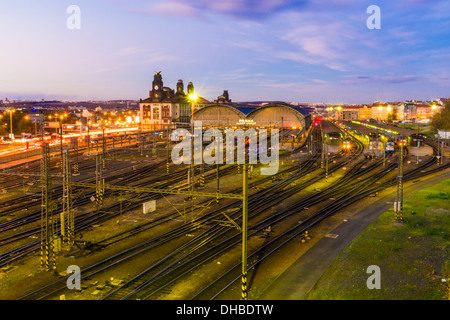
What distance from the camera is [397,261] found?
17781 mm

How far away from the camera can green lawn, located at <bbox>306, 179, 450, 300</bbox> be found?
14.6m

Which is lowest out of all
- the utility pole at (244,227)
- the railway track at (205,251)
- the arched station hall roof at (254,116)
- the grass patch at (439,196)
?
the railway track at (205,251)

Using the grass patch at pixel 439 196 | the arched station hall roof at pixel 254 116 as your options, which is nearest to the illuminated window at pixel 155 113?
the arched station hall roof at pixel 254 116

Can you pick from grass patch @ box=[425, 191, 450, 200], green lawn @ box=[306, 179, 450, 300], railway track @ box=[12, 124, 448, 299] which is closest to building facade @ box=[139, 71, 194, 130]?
railway track @ box=[12, 124, 448, 299]

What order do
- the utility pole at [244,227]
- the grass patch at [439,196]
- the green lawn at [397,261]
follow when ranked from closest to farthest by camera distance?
1. the utility pole at [244,227]
2. the green lawn at [397,261]
3. the grass patch at [439,196]

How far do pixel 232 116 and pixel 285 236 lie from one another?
74.8 meters

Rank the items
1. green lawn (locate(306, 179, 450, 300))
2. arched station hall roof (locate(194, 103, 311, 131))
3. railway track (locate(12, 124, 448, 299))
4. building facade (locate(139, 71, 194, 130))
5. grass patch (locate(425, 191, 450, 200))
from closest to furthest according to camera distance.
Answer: green lawn (locate(306, 179, 450, 300)) < railway track (locate(12, 124, 448, 299)) < grass patch (locate(425, 191, 450, 200)) < arched station hall roof (locate(194, 103, 311, 131)) < building facade (locate(139, 71, 194, 130))

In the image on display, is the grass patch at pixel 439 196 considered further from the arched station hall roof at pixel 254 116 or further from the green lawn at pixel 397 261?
the arched station hall roof at pixel 254 116

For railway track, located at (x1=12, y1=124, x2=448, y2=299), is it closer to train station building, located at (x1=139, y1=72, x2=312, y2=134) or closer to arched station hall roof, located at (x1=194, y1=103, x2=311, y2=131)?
train station building, located at (x1=139, y1=72, x2=312, y2=134)

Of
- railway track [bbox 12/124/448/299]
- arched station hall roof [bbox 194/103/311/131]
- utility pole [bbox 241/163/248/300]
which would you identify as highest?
arched station hall roof [bbox 194/103/311/131]

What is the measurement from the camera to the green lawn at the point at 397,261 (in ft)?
47.9

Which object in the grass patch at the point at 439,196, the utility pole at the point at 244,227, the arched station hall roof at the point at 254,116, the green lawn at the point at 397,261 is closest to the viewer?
the utility pole at the point at 244,227

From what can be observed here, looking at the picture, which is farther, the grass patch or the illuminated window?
the illuminated window

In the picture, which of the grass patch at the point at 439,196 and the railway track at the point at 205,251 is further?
the grass patch at the point at 439,196
